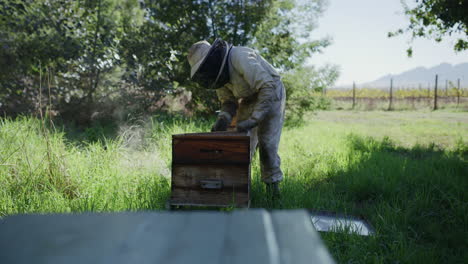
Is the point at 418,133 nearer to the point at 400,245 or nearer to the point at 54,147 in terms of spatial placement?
the point at 400,245

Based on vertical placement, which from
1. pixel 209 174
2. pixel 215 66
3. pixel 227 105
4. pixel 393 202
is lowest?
pixel 393 202

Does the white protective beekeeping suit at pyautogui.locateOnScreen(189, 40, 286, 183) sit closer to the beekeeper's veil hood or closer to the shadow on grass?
the beekeeper's veil hood

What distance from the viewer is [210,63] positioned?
2.89m

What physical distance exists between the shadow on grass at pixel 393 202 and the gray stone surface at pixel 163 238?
1931mm

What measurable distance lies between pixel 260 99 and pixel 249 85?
0.28 m

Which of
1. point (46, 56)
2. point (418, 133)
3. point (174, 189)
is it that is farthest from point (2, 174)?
point (418, 133)

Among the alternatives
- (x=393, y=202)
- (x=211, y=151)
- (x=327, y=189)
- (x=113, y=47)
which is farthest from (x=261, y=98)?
(x=113, y=47)

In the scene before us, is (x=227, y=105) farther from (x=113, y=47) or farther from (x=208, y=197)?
(x=113, y=47)

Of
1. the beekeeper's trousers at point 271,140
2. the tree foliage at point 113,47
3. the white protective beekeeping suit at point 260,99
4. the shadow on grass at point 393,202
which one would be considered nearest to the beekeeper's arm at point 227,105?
the white protective beekeeping suit at point 260,99

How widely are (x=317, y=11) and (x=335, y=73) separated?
69.6 inches

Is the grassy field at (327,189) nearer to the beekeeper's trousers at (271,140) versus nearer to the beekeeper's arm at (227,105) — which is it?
the beekeeper's trousers at (271,140)

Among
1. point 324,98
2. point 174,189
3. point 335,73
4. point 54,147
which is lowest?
point 174,189

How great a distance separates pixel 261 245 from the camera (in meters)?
0.40

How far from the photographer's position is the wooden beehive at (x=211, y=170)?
253 cm
